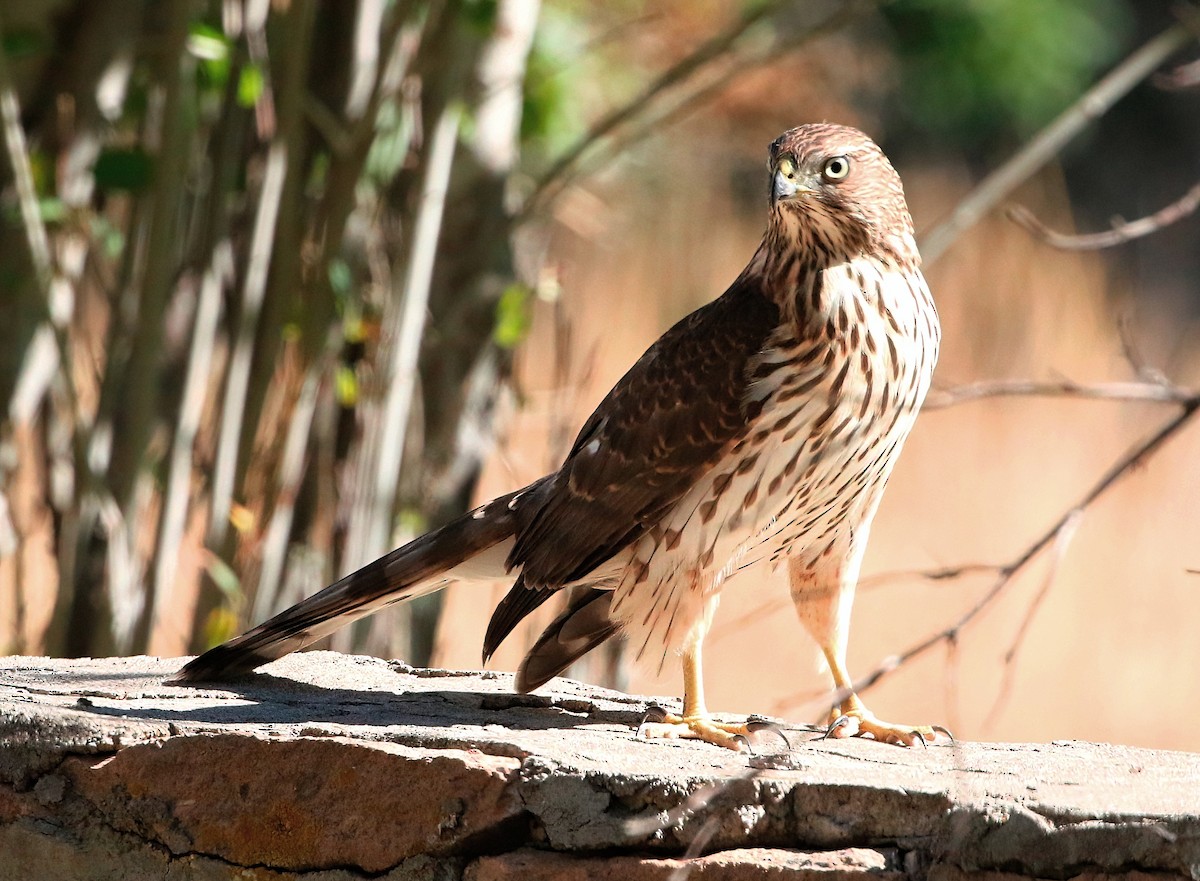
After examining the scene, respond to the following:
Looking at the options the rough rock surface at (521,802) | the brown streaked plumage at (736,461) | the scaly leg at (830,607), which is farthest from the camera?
the scaly leg at (830,607)

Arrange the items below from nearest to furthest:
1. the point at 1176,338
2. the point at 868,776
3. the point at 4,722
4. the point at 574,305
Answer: the point at 868,776 → the point at 4,722 → the point at 574,305 → the point at 1176,338

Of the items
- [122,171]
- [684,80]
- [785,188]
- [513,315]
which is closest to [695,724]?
[785,188]

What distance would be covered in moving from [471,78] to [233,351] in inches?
42.7


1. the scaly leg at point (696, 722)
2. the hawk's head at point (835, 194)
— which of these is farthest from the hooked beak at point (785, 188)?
the scaly leg at point (696, 722)

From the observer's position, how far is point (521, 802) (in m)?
2.56

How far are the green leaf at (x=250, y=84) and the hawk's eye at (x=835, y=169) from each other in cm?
183

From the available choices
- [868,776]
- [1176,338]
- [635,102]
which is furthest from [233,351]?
[1176,338]

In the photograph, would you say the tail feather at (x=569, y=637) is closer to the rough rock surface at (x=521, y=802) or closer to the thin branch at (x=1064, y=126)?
the rough rock surface at (x=521, y=802)

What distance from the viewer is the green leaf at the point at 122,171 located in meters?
4.30

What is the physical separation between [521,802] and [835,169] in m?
1.59

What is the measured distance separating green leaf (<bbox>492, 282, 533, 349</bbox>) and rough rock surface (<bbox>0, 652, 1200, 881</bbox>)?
5.96 feet

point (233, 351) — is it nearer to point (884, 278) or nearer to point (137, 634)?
point (137, 634)

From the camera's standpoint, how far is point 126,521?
4379 millimetres

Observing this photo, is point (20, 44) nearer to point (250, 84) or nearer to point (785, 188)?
point (250, 84)
